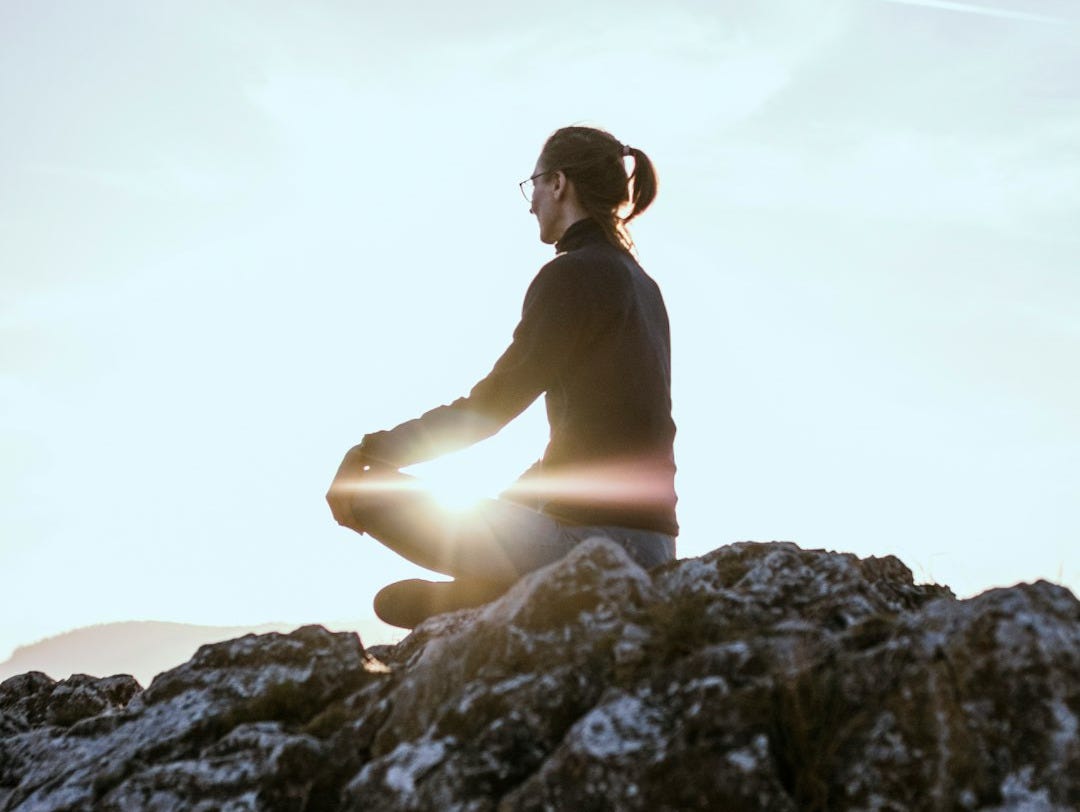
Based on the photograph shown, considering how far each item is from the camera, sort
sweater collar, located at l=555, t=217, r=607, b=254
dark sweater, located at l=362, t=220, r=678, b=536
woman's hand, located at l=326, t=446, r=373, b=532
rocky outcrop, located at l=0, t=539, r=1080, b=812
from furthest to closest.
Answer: sweater collar, located at l=555, t=217, r=607, b=254 → dark sweater, located at l=362, t=220, r=678, b=536 → woman's hand, located at l=326, t=446, r=373, b=532 → rocky outcrop, located at l=0, t=539, r=1080, b=812

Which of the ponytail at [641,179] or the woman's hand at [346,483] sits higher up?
the ponytail at [641,179]

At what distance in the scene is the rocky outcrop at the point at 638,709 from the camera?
16.0 ft

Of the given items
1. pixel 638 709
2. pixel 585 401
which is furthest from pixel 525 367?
pixel 638 709

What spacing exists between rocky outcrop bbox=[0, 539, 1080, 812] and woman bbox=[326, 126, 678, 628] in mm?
786

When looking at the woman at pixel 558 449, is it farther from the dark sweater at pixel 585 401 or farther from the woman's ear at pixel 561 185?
the woman's ear at pixel 561 185

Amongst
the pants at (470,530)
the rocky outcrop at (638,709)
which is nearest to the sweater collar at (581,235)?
the pants at (470,530)

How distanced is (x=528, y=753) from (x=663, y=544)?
9.15 ft

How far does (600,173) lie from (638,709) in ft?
A: 14.5

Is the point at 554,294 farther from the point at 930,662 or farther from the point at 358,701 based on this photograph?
the point at 930,662

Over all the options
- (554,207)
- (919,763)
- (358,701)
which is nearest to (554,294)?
(554,207)

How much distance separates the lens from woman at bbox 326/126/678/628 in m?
7.52

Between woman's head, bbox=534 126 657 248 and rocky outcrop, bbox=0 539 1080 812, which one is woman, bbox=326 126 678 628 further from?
rocky outcrop, bbox=0 539 1080 812

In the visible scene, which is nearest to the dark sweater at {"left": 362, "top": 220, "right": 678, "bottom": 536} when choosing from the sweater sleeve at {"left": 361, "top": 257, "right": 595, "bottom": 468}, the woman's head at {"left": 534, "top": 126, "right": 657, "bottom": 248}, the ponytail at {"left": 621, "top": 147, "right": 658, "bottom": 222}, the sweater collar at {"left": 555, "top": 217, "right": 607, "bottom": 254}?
the sweater sleeve at {"left": 361, "top": 257, "right": 595, "bottom": 468}

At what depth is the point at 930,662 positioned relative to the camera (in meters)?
5.18
